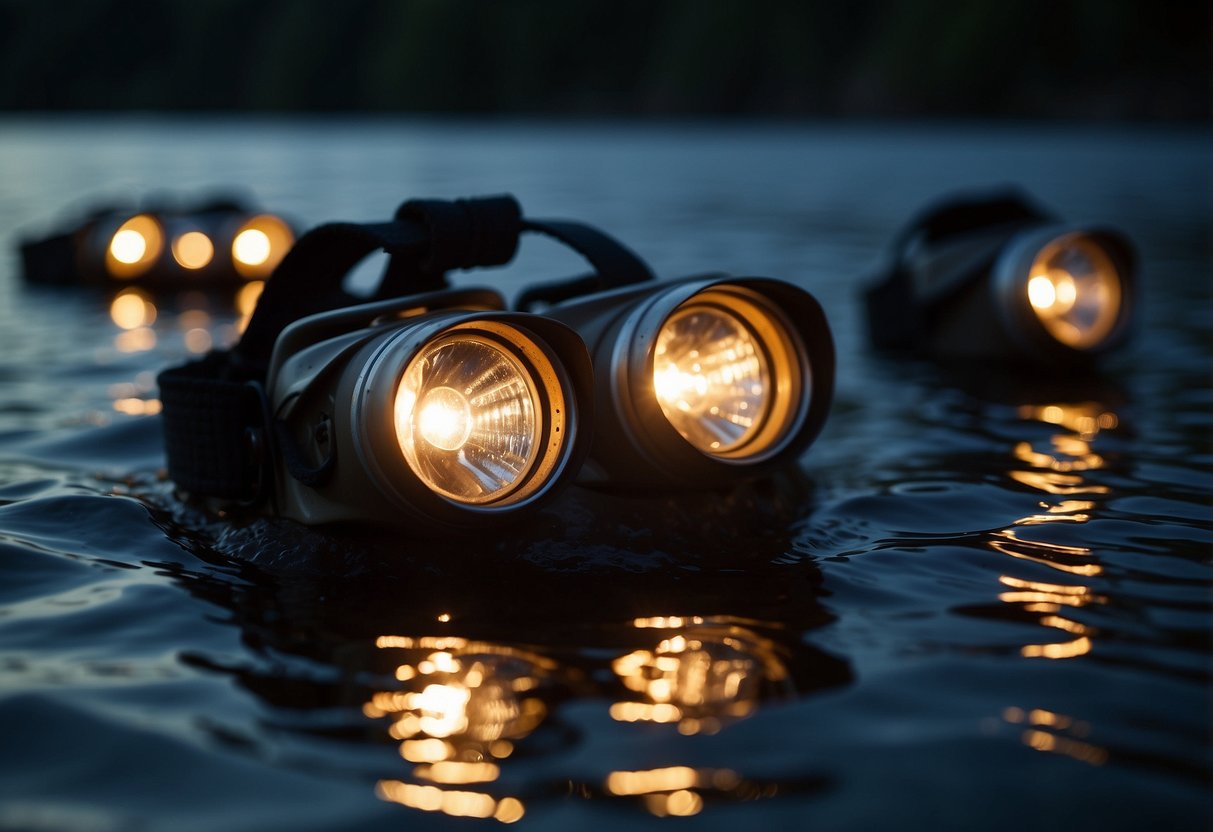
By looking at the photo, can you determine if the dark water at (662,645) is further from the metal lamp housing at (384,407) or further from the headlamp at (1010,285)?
the headlamp at (1010,285)

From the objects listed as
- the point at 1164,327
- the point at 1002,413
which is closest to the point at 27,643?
the point at 1002,413

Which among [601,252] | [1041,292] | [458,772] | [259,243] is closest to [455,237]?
[601,252]

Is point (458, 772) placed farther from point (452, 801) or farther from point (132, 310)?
point (132, 310)

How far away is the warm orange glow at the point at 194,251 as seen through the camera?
944cm

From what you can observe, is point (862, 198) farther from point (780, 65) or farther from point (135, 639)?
point (780, 65)

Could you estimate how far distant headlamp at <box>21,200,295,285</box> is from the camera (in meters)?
9.45

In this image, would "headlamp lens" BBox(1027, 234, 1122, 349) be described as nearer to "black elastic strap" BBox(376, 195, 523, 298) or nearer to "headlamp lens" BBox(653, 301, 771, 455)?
"headlamp lens" BBox(653, 301, 771, 455)

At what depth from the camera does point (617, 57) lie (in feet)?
389

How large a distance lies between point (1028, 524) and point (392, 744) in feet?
6.41

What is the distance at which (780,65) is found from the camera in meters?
104

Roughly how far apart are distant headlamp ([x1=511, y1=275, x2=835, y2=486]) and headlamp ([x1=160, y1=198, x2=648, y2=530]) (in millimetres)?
183

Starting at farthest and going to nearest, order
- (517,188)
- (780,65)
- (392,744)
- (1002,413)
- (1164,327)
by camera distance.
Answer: (780,65) → (517,188) → (1164,327) → (1002,413) → (392,744)

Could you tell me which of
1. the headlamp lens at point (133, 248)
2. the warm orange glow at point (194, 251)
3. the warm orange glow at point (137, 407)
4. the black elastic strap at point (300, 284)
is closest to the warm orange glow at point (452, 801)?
the black elastic strap at point (300, 284)

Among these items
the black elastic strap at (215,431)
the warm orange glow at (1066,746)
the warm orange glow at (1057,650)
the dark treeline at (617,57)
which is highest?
the dark treeline at (617,57)
